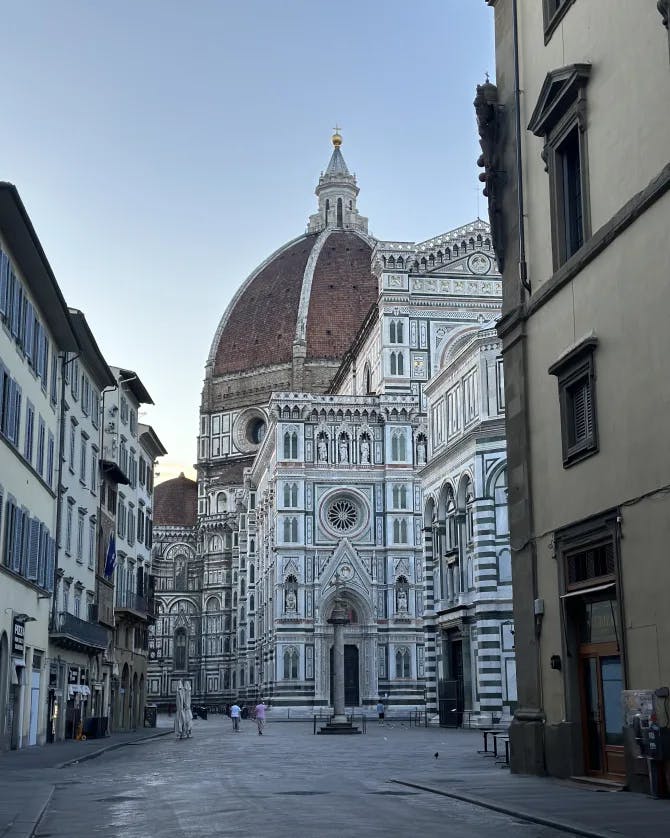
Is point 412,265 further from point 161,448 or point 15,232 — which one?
point 15,232

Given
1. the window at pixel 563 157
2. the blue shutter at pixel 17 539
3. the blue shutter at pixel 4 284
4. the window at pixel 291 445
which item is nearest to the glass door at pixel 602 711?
the window at pixel 563 157

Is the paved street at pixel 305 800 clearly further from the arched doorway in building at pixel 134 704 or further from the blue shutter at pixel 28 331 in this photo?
the arched doorway in building at pixel 134 704

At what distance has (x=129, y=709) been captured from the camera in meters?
61.0

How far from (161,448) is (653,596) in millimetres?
51311

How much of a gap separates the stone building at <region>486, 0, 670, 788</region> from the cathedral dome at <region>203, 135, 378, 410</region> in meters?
118

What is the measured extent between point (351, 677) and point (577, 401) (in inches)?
2641

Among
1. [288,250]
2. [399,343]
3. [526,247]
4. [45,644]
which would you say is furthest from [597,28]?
[288,250]

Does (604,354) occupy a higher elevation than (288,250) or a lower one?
lower

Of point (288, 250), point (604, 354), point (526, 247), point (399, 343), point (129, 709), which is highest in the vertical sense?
point (288, 250)

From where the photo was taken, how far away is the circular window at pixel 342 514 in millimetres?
87438

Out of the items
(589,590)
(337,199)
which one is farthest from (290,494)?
(337,199)

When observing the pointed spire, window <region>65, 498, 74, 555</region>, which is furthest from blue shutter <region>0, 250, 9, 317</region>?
the pointed spire

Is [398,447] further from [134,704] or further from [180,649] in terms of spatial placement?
[180,649]

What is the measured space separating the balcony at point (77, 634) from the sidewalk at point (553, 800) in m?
19.4
